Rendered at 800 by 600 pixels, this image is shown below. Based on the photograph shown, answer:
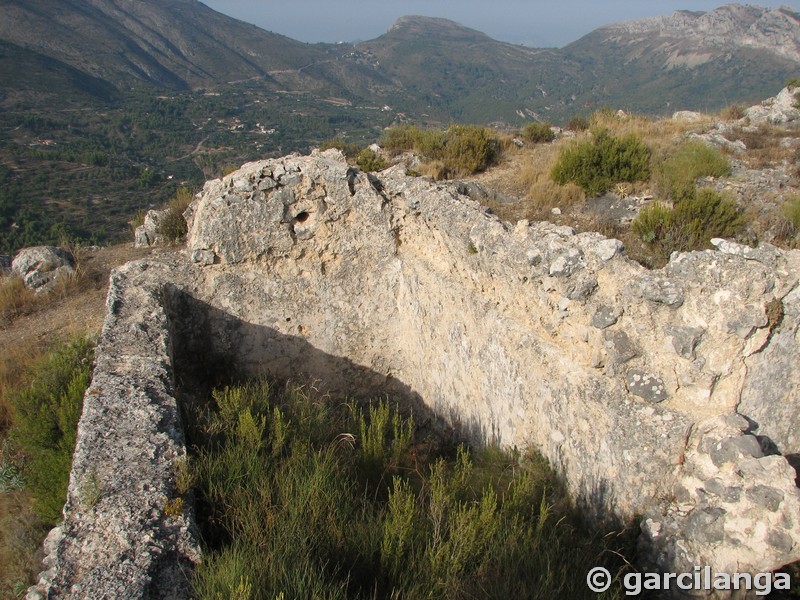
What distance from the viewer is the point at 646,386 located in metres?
3.44

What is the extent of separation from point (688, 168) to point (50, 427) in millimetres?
7820

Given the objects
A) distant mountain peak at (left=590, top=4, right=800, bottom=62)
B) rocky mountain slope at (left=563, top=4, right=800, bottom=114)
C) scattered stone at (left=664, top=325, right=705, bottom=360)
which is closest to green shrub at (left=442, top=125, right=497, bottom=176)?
scattered stone at (left=664, top=325, right=705, bottom=360)

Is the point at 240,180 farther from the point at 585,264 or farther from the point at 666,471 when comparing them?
the point at 666,471

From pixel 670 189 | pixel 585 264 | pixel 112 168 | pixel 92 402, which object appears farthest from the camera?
pixel 112 168

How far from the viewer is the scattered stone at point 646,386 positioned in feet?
11.2

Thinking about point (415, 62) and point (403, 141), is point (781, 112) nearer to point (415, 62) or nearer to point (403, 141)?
point (403, 141)

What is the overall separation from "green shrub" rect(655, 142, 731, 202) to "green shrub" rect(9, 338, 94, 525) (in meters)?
6.80

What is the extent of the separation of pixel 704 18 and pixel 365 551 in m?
166

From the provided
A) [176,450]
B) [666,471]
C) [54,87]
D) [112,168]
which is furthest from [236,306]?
[54,87]

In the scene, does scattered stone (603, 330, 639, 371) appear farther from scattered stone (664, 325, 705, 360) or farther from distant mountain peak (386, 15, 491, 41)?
distant mountain peak (386, 15, 491, 41)

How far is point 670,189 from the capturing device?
20.4ft

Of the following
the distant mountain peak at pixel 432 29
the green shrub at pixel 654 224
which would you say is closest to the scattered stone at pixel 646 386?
the green shrub at pixel 654 224

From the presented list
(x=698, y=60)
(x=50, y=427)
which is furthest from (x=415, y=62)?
(x=50, y=427)

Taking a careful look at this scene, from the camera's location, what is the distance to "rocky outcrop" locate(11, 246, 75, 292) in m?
7.84
